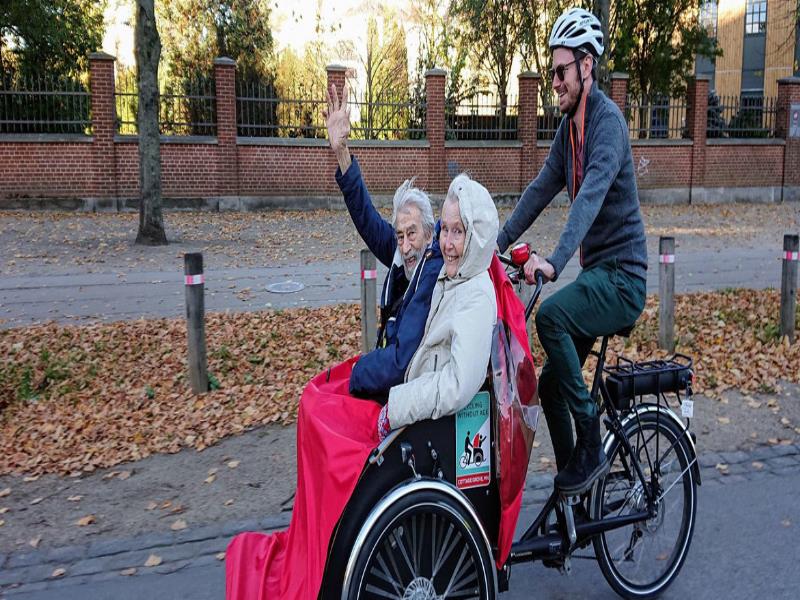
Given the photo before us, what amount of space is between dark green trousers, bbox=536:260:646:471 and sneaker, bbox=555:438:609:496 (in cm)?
8

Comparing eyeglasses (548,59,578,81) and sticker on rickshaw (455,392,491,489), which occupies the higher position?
eyeglasses (548,59,578,81)

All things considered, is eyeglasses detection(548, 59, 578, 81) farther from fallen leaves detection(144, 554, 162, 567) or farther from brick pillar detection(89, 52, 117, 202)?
brick pillar detection(89, 52, 117, 202)

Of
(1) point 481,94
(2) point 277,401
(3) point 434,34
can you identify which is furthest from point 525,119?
(2) point 277,401

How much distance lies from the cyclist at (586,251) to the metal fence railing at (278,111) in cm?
1994

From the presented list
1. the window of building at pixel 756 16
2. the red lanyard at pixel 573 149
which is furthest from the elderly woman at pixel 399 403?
the window of building at pixel 756 16

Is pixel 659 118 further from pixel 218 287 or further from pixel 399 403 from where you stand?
pixel 399 403

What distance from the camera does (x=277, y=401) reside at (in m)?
6.88

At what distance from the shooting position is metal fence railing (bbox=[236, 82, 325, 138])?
22.9 metres

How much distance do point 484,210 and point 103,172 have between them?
20.1 metres

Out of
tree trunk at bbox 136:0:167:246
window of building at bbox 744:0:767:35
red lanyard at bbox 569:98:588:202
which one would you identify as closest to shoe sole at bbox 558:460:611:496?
red lanyard at bbox 569:98:588:202

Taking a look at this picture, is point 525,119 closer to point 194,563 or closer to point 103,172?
point 103,172

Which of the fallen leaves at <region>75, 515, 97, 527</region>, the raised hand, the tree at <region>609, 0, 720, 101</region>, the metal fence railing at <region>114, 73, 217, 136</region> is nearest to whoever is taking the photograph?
the raised hand

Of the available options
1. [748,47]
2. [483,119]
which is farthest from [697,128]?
[748,47]

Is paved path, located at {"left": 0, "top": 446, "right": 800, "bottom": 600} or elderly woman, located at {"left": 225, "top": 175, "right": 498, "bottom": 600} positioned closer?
elderly woman, located at {"left": 225, "top": 175, "right": 498, "bottom": 600}
